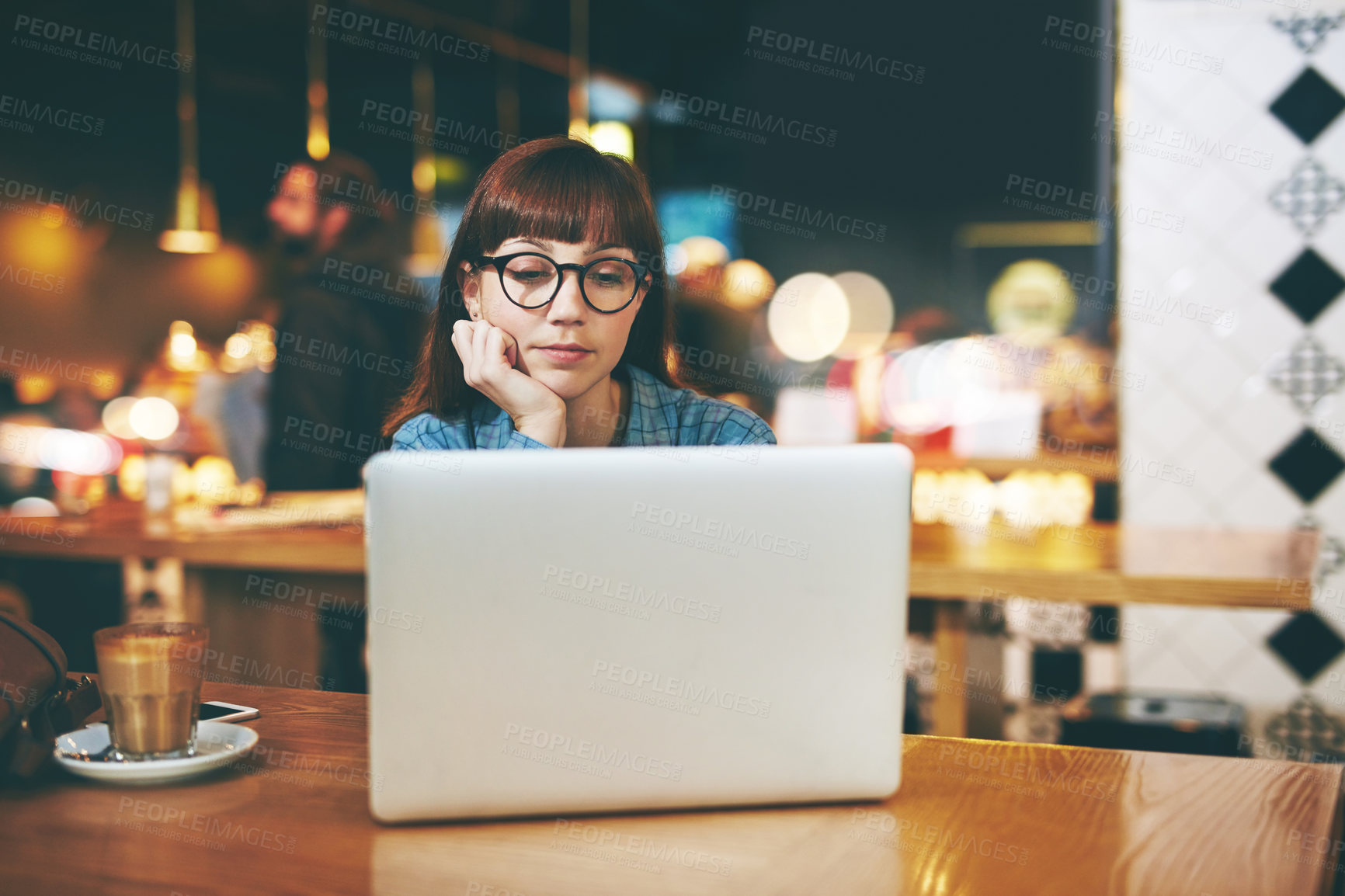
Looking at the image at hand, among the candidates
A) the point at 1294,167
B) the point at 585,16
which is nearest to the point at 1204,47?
the point at 1294,167

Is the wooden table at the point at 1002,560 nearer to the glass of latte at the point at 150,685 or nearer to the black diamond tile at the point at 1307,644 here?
the black diamond tile at the point at 1307,644

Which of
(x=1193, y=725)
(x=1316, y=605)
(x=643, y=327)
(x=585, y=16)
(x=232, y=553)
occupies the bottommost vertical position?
(x=1193, y=725)

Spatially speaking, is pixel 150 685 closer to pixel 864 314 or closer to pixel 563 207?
pixel 563 207

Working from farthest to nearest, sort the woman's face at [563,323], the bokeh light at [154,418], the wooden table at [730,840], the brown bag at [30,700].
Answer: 1. the bokeh light at [154,418]
2. the woman's face at [563,323]
3. the brown bag at [30,700]
4. the wooden table at [730,840]

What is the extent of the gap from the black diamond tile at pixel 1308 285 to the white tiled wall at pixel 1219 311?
20 millimetres

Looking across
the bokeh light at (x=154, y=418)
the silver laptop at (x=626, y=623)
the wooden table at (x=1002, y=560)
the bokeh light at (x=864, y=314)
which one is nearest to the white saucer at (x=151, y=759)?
the silver laptop at (x=626, y=623)

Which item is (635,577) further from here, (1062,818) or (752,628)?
(1062,818)

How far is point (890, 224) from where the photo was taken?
593 cm

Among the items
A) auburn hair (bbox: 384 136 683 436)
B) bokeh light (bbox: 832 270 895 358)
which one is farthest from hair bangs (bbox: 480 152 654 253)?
bokeh light (bbox: 832 270 895 358)

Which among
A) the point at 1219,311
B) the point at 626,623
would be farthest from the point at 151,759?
the point at 1219,311

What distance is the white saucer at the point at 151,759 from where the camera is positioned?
75 cm

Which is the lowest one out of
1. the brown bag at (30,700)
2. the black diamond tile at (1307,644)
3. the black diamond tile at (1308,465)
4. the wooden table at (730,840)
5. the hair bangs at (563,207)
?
the black diamond tile at (1307,644)

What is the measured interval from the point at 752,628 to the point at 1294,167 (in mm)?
2501

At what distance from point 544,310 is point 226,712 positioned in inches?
20.3
